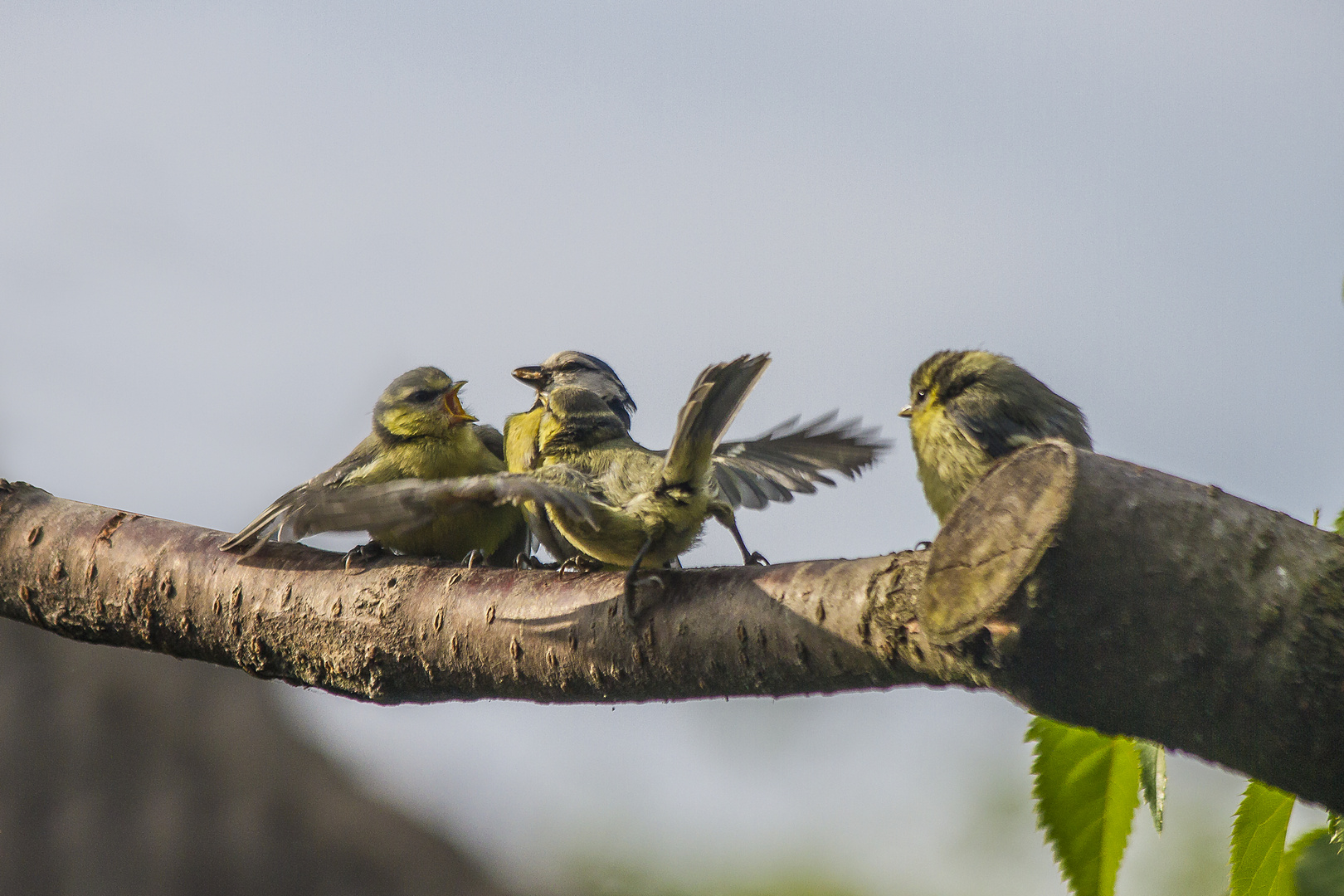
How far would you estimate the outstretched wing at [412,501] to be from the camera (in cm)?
273

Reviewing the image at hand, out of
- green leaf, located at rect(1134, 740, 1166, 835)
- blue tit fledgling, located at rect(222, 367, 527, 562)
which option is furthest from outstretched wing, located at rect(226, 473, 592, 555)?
green leaf, located at rect(1134, 740, 1166, 835)

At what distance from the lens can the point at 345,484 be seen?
14.1ft

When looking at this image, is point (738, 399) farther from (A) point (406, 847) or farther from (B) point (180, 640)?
(A) point (406, 847)

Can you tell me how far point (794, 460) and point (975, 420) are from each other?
87 centimetres

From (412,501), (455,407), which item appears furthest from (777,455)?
(412,501)

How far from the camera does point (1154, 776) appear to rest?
2096 millimetres

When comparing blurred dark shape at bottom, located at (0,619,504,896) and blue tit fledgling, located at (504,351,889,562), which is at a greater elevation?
blue tit fledgling, located at (504,351,889,562)

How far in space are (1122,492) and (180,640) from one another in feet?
9.87

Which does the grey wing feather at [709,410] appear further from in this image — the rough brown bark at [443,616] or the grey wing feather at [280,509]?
the grey wing feather at [280,509]

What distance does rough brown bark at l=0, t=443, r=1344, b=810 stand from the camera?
1.72 metres

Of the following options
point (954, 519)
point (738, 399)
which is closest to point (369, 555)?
point (738, 399)

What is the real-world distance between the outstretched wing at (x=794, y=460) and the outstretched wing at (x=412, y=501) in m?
1.34

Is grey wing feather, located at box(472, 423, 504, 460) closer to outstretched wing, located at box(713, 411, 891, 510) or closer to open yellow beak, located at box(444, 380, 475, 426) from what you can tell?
open yellow beak, located at box(444, 380, 475, 426)

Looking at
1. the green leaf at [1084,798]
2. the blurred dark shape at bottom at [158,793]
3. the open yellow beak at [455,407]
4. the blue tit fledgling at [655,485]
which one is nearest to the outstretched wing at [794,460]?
the blue tit fledgling at [655,485]
